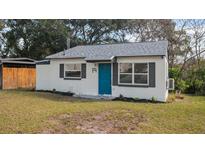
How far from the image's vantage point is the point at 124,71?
1318 cm

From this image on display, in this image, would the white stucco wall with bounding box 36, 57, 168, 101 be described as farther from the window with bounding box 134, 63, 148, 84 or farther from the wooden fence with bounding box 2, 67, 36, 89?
the wooden fence with bounding box 2, 67, 36, 89

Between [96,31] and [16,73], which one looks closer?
[16,73]

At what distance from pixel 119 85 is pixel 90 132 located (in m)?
7.15

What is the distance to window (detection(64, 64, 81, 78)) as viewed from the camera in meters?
14.9

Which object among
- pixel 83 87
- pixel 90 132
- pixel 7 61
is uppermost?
pixel 7 61

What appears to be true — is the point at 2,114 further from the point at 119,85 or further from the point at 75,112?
the point at 119,85

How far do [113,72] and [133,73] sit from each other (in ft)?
4.26

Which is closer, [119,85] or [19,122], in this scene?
[19,122]

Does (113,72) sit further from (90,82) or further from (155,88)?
(155,88)

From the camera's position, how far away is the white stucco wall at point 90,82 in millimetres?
12094

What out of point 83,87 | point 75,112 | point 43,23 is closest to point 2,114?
point 75,112

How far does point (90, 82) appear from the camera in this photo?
1437 centimetres

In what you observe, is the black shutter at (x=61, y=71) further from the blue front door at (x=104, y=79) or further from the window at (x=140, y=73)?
the window at (x=140, y=73)

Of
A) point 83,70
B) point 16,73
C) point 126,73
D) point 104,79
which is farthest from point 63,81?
point 16,73
